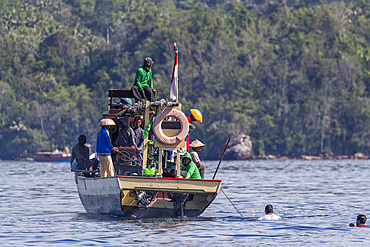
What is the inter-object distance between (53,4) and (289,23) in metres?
43.4

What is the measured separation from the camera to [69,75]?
11138 cm

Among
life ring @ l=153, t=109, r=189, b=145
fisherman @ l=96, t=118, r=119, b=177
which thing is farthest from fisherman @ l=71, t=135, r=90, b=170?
life ring @ l=153, t=109, r=189, b=145

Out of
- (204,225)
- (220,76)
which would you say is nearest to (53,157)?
(220,76)

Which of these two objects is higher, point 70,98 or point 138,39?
point 138,39

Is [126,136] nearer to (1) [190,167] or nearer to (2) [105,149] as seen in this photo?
(2) [105,149]

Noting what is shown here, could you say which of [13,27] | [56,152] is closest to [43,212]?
[56,152]

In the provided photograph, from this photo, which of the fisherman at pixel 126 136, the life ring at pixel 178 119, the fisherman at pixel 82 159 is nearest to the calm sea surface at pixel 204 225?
the fisherman at pixel 82 159

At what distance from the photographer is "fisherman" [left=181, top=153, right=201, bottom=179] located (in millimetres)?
19984

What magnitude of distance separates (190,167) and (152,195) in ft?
3.99

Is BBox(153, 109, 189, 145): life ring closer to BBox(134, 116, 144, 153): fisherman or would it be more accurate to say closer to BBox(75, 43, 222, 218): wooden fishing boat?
BBox(75, 43, 222, 218): wooden fishing boat

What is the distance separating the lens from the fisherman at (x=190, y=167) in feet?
65.6

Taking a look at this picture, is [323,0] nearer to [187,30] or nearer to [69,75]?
[187,30]

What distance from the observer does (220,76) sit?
100750mm

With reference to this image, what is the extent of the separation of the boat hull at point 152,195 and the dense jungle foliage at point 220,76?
70245mm
